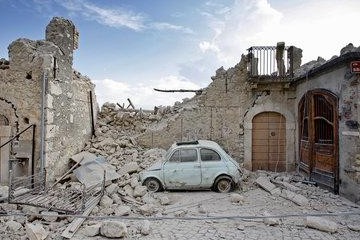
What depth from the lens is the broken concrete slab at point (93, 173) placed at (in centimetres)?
844

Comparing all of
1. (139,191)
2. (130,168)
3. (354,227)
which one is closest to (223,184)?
(139,191)

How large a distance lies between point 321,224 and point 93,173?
6225 millimetres

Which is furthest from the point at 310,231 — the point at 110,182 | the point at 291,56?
the point at 291,56

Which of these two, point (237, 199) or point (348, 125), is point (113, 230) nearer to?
point (237, 199)

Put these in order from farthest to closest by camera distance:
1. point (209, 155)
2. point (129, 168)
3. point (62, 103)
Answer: point (129, 168) < point (62, 103) < point (209, 155)

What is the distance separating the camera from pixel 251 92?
11375 mm

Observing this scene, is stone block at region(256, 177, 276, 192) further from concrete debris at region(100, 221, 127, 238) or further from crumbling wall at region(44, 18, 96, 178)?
crumbling wall at region(44, 18, 96, 178)

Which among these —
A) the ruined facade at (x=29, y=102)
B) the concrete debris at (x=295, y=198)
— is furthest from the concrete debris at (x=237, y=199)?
the ruined facade at (x=29, y=102)

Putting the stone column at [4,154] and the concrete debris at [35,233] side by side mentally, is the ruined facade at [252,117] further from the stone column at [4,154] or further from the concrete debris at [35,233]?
the concrete debris at [35,233]

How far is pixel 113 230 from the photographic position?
5.50 metres

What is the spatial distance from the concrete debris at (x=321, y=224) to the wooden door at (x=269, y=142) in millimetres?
5396

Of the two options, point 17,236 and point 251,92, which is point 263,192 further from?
point 17,236

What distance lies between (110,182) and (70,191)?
111 cm

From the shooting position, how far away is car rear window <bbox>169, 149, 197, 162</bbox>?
28.2 feet
